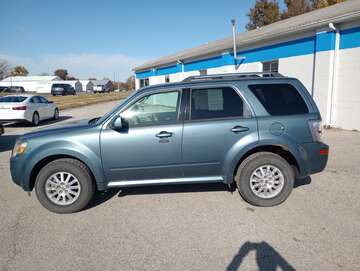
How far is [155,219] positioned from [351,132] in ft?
27.8

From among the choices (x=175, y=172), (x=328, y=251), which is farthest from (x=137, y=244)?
(x=328, y=251)

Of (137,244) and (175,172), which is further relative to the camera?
(175,172)

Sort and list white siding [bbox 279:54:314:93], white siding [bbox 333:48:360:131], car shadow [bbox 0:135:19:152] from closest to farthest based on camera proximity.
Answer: car shadow [bbox 0:135:19:152] < white siding [bbox 333:48:360:131] < white siding [bbox 279:54:314:93]

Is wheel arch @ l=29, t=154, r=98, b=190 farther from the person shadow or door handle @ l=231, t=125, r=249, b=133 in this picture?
the person shadow

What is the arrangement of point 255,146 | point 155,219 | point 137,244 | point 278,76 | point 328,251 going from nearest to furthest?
point 328,251 → point 137,244 → point 155,219 → point 255,146 → point 278,76

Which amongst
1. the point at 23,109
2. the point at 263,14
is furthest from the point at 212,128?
the point at 263,14

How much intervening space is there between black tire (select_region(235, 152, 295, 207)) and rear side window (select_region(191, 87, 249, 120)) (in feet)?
2.26

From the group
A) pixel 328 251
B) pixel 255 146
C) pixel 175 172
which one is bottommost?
pixel 328 251

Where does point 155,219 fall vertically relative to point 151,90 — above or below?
below

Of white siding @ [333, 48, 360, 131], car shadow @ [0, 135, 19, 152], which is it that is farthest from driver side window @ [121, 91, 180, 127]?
white siding @ [333, 48, 360, 131]

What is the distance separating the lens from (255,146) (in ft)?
13.3

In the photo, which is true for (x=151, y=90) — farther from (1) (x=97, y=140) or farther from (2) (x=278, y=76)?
(2) (x=278, y=76)

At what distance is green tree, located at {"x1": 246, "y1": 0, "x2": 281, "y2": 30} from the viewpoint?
37281mm

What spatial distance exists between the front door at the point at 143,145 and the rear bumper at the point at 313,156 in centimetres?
184
